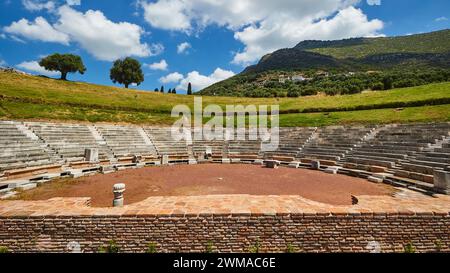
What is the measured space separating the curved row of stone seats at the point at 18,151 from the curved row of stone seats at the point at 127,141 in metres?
5.64

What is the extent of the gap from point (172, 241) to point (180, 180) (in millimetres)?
7959

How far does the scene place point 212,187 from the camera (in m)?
11.5

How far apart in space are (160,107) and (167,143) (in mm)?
13830

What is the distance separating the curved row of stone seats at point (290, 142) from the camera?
2255 cm

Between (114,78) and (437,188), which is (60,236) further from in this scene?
(114,78)

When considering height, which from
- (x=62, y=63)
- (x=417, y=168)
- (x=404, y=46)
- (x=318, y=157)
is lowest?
Answer: (x=318, y=157)

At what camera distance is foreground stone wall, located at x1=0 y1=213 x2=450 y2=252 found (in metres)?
5.59

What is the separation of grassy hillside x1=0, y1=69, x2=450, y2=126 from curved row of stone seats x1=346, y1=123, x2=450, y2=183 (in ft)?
15.8

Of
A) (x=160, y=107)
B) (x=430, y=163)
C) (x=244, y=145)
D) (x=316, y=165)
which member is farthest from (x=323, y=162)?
(x=160, y=107)

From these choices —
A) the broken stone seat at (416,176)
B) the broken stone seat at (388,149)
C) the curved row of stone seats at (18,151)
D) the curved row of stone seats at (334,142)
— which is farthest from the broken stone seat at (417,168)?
the curved row of stone seats at (18,151)

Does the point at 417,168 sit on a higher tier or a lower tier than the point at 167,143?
lower

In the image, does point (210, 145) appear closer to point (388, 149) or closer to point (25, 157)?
point (25, 157)

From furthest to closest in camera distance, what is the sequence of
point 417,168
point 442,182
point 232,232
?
point 417,168 < point 442,182 < point 232,232

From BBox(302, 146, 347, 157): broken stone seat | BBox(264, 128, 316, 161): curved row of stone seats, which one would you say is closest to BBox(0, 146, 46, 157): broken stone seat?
BBox(264, 128, 316, 161): curved row of stone seats
